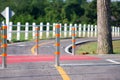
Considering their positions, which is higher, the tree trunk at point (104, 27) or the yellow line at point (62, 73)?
the tree trunk at point (104, 27)

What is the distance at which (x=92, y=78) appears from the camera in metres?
10.8

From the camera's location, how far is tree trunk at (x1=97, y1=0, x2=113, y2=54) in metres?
19.4

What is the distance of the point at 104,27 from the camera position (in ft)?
64.1

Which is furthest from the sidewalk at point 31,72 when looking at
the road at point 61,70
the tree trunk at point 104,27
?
the tree trunk at point 104,27

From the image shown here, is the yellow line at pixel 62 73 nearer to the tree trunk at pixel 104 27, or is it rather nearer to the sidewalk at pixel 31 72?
the sidewalk at pixel 31 72

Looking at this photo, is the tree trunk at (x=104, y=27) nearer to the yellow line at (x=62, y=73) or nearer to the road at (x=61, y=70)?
the road at (x=61, y=70)

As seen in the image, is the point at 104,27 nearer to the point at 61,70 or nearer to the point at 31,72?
the point at 61,70

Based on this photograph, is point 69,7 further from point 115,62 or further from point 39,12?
→ point 115,62

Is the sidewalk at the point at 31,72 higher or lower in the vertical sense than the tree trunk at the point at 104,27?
lower

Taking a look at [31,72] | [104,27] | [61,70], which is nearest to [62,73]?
[61,70]

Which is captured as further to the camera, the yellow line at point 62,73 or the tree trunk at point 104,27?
the tree trunk at point 104,27

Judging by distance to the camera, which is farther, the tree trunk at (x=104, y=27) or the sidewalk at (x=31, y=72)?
the tree trunk at (x=104, y=27)

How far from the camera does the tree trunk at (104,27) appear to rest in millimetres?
19422

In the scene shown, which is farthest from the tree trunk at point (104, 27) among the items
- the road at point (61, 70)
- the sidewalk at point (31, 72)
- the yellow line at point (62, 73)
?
the yellow line at point (62, 73)
